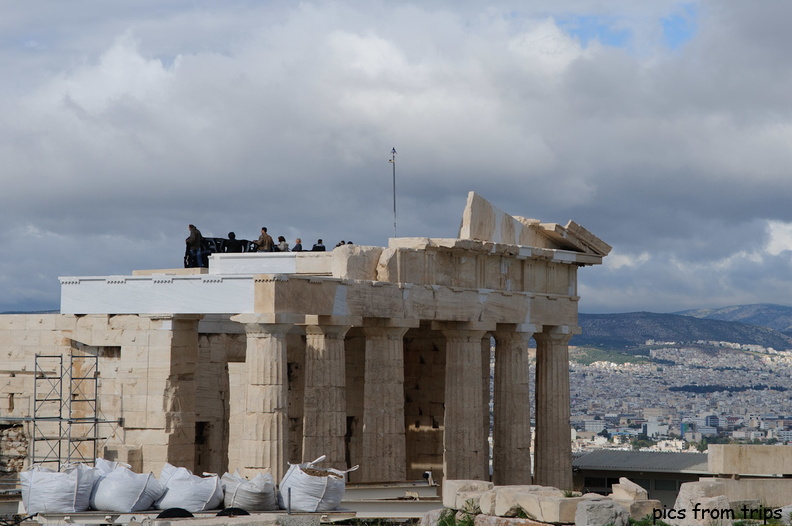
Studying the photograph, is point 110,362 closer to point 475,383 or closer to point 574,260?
point 475,383

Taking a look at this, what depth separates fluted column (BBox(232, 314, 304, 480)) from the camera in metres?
39.1

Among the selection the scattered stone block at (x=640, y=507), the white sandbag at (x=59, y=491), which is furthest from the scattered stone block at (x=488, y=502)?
the white sandbag at (x=59, y=491)

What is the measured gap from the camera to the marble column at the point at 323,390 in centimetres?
4169

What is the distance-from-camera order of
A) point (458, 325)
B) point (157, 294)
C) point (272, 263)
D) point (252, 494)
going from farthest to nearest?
point (458, 325) → point (272, 263) → point (157, 294) → point (252, 494)

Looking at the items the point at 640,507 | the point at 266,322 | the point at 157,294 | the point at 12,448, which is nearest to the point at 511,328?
the point at 157,294

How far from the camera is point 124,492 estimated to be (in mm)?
33469

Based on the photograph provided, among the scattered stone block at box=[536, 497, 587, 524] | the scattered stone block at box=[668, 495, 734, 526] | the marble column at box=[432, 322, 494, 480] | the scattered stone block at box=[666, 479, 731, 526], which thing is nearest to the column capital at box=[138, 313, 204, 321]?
the marble column at box=[432, 322, 494, 480]

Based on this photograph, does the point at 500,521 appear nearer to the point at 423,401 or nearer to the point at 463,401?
the point at 463,401

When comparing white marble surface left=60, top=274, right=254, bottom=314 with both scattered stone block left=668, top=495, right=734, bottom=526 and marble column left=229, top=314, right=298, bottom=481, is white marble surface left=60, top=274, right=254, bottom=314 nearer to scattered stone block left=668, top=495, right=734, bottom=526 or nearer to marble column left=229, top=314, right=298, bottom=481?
marble column left=229, top=314, right=298, bottom=481

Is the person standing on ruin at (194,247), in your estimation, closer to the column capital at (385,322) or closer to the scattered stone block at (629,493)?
the column capital at (385,322)

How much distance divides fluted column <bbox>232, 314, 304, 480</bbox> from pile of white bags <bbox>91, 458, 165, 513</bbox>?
4921 mm

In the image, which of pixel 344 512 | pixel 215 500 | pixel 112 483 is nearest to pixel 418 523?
pixel 344 512

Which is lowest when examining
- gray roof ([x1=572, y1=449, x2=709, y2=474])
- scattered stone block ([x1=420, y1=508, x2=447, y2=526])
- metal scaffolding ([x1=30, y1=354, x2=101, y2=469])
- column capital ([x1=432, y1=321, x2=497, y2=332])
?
scattered stone block ([x1=420, y1=508, x2=447, y2=526])

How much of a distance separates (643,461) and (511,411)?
7169 millimetres
